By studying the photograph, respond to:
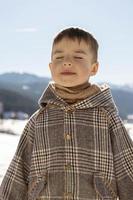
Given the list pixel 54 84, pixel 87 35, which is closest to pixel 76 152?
pixel 54 84

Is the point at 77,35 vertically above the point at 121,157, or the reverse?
the point at 77,35

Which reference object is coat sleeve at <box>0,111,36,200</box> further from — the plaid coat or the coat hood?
the coat hood

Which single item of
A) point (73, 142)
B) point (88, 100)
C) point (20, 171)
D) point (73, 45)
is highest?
point (73, 45)

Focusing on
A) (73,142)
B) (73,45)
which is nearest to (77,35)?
(73,45)

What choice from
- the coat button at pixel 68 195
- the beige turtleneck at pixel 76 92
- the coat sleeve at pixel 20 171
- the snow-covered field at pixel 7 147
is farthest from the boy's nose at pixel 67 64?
the snow-covered field at pixel 7 147

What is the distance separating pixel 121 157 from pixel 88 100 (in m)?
0.33

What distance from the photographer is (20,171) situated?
2941 mm

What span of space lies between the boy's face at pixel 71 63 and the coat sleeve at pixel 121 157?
0.86 ft

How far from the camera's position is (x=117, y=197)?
282 centimetres

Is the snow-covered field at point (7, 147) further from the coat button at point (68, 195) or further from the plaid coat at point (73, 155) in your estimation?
the coat button at point (68, 195)

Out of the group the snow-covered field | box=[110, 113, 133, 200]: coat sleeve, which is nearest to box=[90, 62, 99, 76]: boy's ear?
box=[110, 113, 133, 200]: coat sleeve

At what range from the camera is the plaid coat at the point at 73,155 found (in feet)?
9.09

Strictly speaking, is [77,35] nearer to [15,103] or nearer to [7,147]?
[7,147]

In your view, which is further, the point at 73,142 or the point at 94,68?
the point at 94,68
